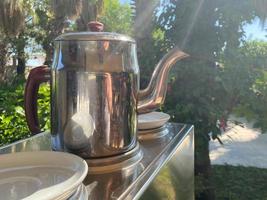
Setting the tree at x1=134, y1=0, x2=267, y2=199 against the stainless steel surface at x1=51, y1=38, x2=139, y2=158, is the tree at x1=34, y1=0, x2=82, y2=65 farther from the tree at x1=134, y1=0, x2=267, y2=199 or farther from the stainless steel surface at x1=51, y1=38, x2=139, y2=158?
the stainless steel surface at x1=51, y1=38, x2=139, y2=158

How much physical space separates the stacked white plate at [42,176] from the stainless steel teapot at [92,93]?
83mm

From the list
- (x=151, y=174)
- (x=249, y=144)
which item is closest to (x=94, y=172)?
(x=151, y=174)

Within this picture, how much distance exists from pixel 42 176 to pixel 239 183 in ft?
8.88

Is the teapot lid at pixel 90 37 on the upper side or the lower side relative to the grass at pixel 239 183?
upper

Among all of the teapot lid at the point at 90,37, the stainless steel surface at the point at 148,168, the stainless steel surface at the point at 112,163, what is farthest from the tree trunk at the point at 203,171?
the teapot lid at the point at 90,37

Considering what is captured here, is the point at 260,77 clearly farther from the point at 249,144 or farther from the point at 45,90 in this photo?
the point at 249,144

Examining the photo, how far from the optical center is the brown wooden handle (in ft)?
2.48

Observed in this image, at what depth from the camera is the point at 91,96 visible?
25.7 inches

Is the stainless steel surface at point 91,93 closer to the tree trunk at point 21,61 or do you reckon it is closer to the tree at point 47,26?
the tree at point 47,26

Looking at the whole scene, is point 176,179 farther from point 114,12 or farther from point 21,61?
point 21,61

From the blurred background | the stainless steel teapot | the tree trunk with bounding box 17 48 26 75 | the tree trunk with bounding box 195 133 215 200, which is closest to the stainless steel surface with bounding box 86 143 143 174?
the stainless steel teapot

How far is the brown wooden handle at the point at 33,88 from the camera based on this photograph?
2.48 ft

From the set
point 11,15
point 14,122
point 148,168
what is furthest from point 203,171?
point 11,15

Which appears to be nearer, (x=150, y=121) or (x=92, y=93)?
(x=92, y=93)
